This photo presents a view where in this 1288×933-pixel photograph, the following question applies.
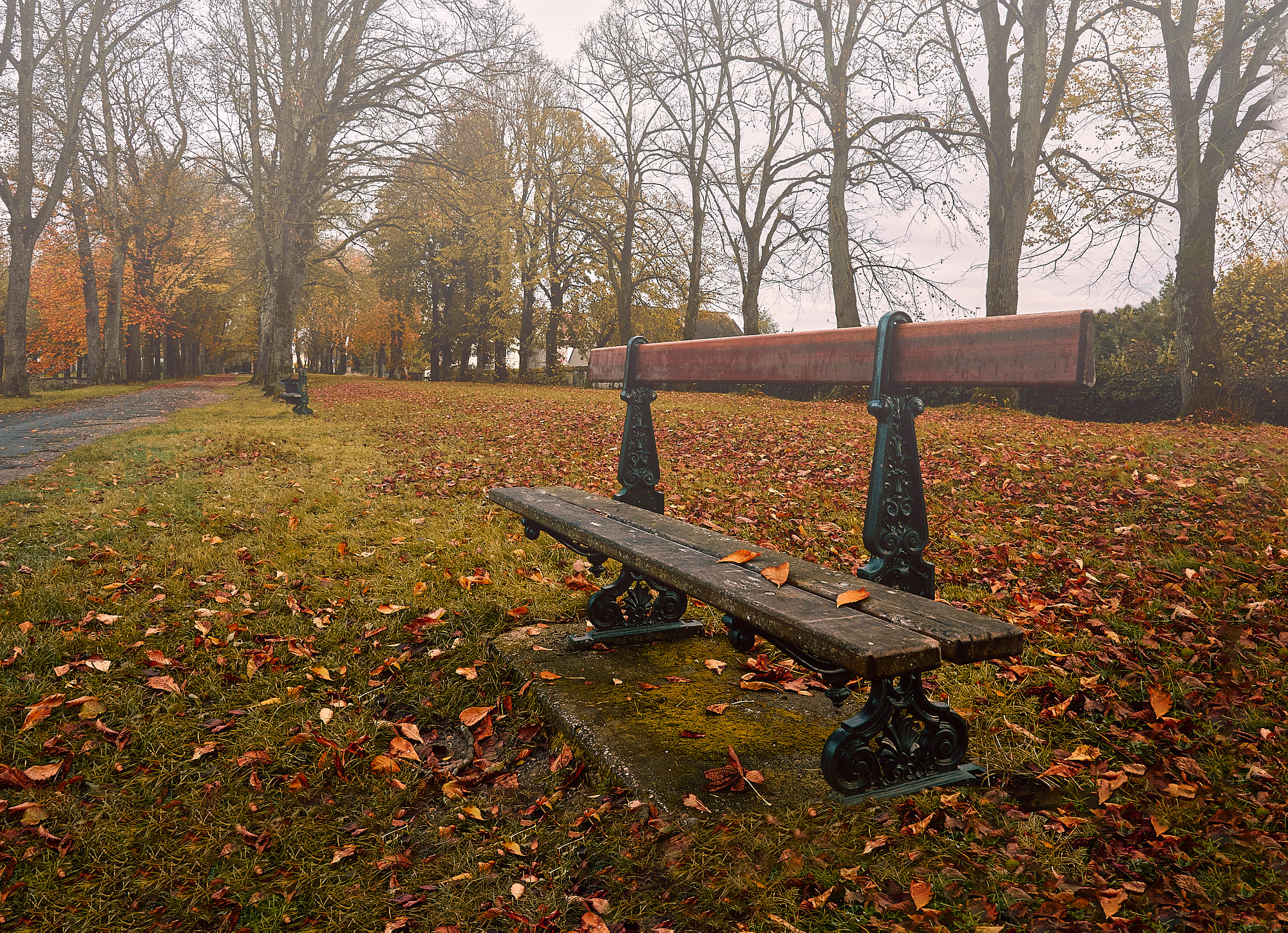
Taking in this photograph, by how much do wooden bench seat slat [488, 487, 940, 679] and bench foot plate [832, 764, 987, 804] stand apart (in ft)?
1.30

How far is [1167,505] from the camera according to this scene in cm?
476

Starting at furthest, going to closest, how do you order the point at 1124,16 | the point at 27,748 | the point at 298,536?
the point at 1124,16, the point at 298,536, the point at 27,748

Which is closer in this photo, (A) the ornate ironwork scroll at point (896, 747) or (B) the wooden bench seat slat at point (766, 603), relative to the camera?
(B) the wooden bench seat slat at point (766, 603)

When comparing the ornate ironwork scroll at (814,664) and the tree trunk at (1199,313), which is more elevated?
the tree trunk at (1199,313)

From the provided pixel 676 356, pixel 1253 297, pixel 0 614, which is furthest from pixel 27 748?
pixel 1253 297

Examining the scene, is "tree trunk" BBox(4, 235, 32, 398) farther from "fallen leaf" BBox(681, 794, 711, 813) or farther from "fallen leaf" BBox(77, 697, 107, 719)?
"fallen leaf" BBox(681, 794, 711, 813)

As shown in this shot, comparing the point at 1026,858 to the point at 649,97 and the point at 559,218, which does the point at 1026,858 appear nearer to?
the point at 649,97

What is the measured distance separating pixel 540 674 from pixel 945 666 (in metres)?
1.65

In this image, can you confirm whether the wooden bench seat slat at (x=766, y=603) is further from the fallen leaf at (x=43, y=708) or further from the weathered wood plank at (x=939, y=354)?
the fallen leaf at (x=43, y=708)

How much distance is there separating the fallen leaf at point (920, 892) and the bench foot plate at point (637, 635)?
1639 millimetres

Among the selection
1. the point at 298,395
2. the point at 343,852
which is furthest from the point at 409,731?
the point at 298,395

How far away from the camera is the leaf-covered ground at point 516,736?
1793 millimetres

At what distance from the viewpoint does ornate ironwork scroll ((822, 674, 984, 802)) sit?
185 cm

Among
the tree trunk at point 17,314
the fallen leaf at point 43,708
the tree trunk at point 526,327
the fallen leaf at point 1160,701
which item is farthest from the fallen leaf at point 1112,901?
the tree trunk at point 526,327
